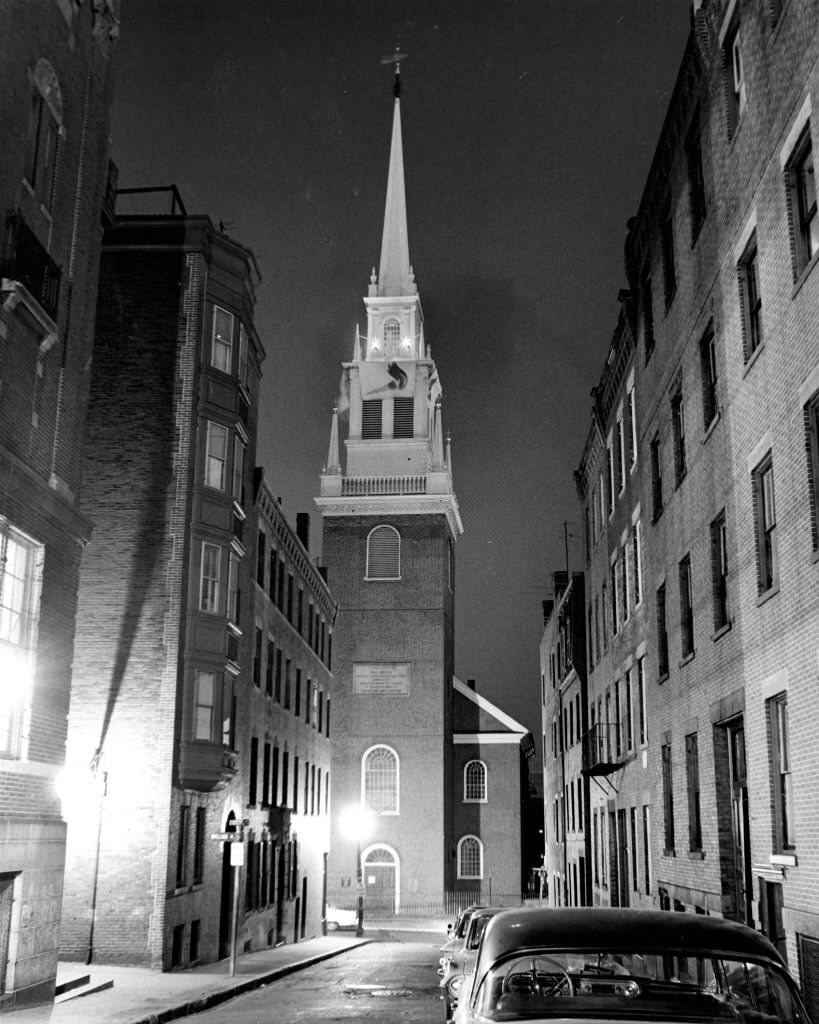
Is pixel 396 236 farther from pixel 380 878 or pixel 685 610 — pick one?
pixel 685 610

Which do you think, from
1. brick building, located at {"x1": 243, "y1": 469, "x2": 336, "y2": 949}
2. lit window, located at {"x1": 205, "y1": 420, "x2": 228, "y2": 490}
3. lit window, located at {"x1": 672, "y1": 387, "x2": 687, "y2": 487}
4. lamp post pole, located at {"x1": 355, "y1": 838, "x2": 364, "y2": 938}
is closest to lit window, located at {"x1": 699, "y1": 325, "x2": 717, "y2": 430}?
lit window, located at {"x1": 672, "y1": 387, "x2": 687, "y2": 487}

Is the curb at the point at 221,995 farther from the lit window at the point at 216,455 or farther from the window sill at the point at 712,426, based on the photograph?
the window sill at the point at 712,426

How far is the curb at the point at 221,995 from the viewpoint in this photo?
17.2 meters

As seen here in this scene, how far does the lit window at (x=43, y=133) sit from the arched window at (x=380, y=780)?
48.0 m

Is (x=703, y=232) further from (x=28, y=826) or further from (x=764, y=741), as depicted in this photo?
(x=28, y=826)

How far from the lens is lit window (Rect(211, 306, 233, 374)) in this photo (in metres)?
28.6

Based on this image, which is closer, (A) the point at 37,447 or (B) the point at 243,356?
(A) the point at 37,447

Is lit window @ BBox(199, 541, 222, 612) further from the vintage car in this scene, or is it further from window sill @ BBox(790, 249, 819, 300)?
the vintage car

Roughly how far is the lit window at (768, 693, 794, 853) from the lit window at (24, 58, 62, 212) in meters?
12.6

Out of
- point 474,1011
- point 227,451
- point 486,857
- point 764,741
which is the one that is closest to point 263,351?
point 227,451

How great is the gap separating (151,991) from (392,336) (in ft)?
185

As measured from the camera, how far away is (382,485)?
6688 centimetres

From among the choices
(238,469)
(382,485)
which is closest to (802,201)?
(238,469)

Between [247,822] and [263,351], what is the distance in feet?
43.0
